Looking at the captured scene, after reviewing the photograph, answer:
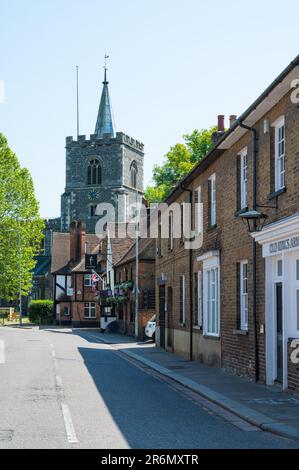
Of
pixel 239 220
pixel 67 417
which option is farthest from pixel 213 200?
pixel 67 417

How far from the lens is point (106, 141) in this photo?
10288cm

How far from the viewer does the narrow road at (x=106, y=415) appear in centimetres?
1002

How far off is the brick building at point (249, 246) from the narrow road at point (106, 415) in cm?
210

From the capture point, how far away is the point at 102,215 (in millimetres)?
101750

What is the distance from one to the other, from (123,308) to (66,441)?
41604 millimetres

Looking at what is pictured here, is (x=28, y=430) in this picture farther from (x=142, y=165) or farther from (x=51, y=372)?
(x=142, y=165)

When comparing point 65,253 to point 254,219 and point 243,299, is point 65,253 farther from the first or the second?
point 254,219

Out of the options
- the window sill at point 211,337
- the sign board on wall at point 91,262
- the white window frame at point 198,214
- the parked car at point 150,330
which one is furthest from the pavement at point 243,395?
the sign board on wall at point 91,262

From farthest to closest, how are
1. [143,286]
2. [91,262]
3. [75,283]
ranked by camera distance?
[75,283] < [91,262] < [143,286]

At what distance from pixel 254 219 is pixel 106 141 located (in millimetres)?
86374

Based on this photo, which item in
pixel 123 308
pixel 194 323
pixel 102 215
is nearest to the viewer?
pixel 194 323

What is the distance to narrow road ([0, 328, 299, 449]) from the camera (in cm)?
1002

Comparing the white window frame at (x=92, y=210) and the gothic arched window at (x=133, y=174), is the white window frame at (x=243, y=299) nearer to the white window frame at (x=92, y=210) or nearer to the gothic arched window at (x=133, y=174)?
the white window frame at (x=92, y=210)

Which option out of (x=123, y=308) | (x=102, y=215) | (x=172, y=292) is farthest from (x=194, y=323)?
(x=102, y=215)
